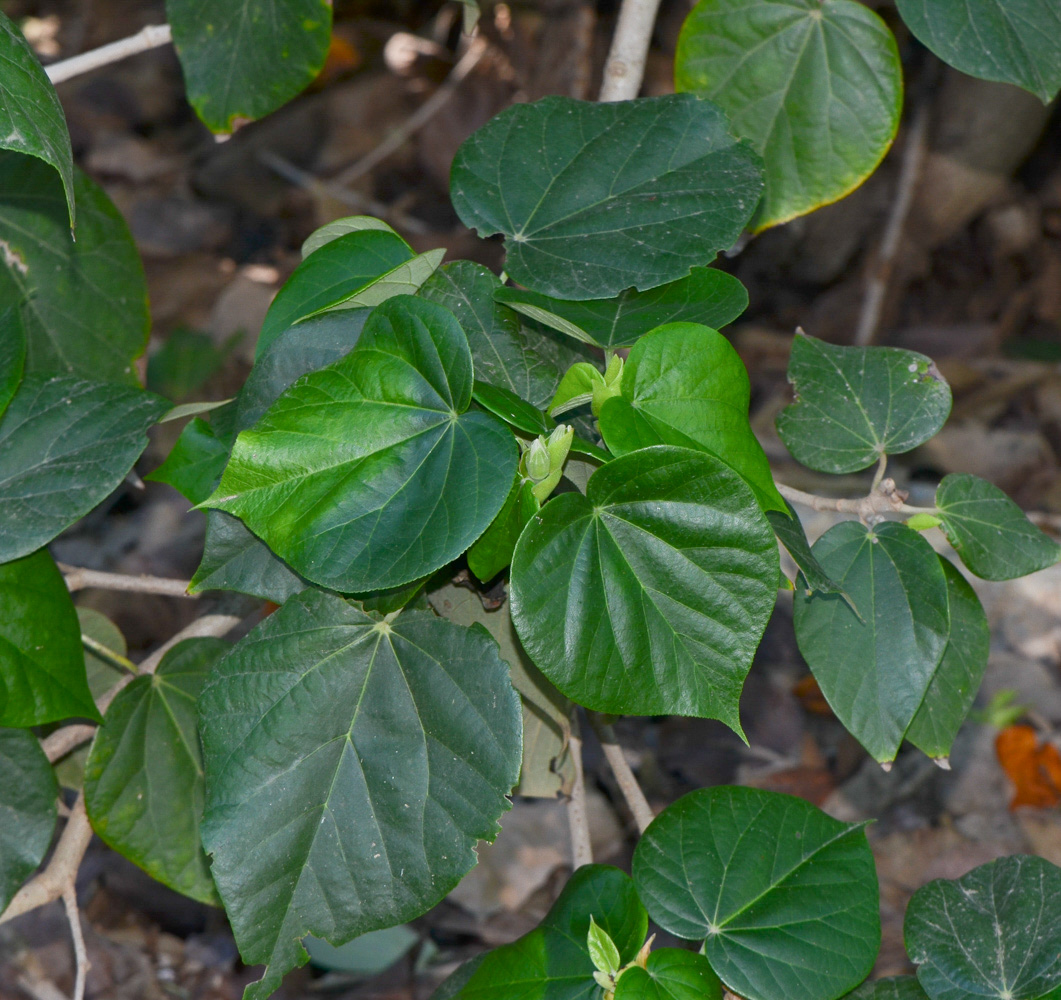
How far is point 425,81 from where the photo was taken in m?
3.55

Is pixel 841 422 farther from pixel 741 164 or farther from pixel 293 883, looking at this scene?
pixel 293 883

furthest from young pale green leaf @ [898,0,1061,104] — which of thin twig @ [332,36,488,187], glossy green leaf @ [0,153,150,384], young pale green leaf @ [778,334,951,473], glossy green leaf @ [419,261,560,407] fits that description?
thin twig @ [332,36,488,187]

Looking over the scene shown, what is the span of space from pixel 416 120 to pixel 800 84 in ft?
8.51

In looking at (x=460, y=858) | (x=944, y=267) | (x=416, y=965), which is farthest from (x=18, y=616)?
(x=944, y=267)

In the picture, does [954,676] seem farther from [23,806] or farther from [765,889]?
[23,806]

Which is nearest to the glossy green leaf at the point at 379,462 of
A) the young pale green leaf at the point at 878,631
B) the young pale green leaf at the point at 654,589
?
the young pale green leaf at the point at 654,589

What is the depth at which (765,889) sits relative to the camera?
2.69 ft

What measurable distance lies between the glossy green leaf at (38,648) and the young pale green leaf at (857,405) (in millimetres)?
653

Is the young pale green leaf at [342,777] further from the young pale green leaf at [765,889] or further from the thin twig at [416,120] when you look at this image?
the thin twig at [416,120]

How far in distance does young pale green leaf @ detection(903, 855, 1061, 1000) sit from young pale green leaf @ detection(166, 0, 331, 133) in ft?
3.42

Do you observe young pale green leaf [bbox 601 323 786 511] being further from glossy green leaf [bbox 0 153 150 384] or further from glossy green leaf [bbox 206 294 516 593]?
glossy green leaf [bbox 0 153 150 384]

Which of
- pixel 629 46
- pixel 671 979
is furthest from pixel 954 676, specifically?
pixel 629 46

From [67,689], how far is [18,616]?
72mm

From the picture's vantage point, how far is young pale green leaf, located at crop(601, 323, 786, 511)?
2.31 ft
